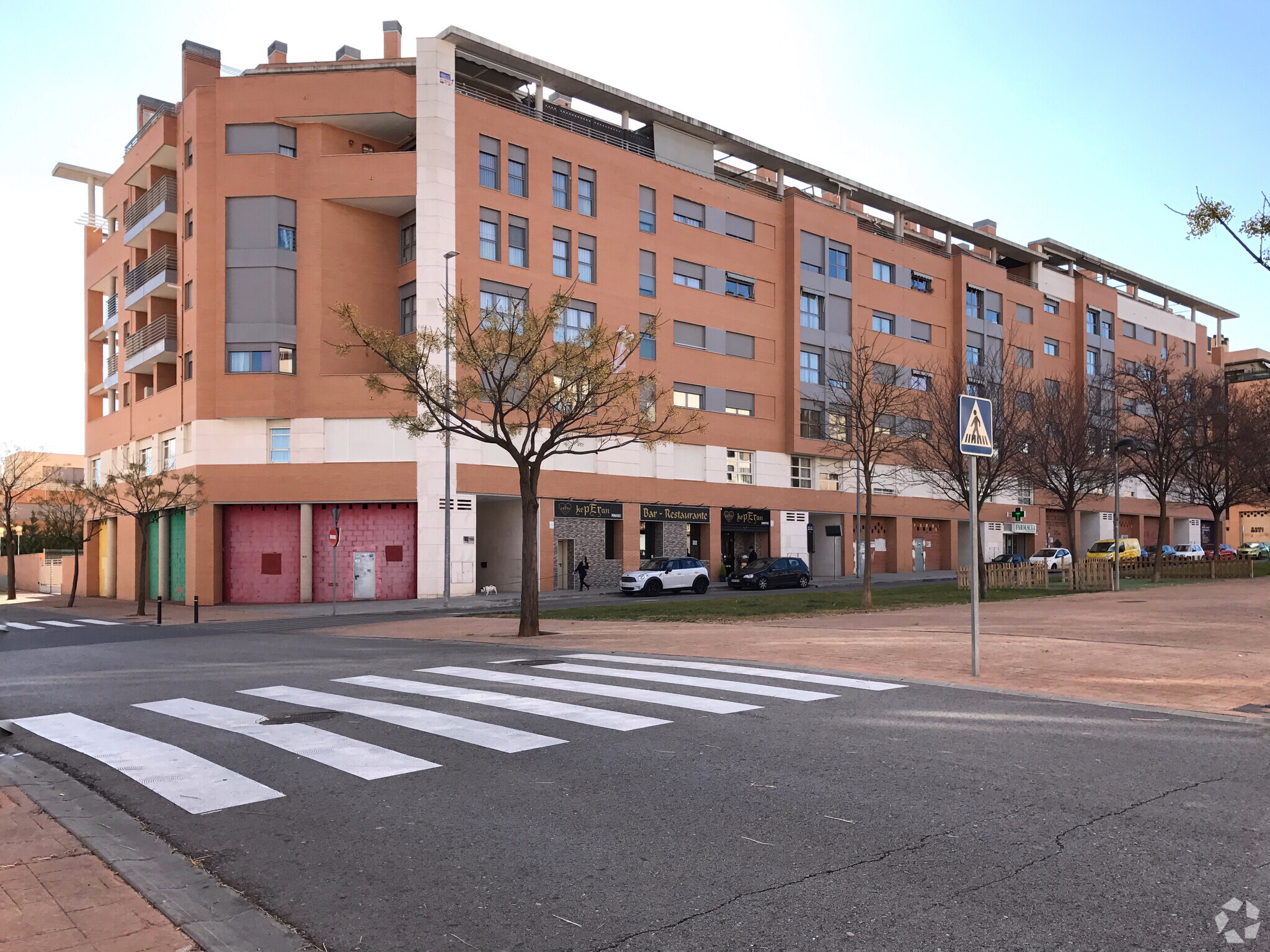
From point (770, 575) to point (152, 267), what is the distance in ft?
102

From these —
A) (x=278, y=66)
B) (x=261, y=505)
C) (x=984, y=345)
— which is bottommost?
(x=261, y=505)

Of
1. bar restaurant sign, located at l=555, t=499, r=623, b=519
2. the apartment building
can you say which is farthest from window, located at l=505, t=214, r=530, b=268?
bar restaurant sign, located at l=555, t=499, r=623, b=519

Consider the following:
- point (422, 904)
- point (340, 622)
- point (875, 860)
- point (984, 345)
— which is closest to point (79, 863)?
point (422, 904)

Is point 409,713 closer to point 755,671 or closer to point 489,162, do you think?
point 755,671

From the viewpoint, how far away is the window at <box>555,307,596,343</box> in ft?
140

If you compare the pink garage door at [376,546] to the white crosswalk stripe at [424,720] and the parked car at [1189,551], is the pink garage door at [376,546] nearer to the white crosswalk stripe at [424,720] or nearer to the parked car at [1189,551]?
the white crosswalk stripe at [424,720]

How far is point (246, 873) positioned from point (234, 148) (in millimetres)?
40097

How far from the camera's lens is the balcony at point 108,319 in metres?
50.8

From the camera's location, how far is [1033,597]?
2991 cm

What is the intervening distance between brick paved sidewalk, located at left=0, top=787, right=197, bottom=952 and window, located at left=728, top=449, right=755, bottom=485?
4550 cm

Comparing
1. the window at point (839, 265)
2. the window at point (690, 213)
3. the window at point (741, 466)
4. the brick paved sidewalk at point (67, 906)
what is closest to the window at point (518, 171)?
the window at point (690, 213)

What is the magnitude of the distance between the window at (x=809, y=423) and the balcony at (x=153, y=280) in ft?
102

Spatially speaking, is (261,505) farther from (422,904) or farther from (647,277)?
(422,904)

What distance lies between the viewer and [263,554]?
3981 cm
